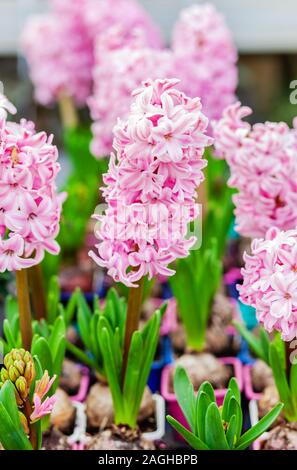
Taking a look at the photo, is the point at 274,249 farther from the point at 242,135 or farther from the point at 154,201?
the point at 242,135

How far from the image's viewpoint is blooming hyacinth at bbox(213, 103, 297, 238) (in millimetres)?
1185

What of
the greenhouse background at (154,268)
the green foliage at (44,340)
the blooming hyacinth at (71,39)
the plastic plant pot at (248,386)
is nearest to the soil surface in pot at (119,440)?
the greenhouse background at (154,268)

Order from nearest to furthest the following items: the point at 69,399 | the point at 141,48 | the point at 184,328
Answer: the point at 69,399, the point at 184,328, the point at 141,48

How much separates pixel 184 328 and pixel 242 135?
49 cm

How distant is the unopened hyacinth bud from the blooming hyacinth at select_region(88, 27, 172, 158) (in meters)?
0.79

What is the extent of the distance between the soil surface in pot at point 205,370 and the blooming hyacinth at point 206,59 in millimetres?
528

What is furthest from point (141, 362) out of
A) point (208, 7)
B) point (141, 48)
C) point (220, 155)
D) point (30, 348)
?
point (208, 7)

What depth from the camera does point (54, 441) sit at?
3.90 ft

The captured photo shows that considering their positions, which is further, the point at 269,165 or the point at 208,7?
the point at 208,7

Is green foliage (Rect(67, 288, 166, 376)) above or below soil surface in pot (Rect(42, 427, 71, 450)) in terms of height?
above

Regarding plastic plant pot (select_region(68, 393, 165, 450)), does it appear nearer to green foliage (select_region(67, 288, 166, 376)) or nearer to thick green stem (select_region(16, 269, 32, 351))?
green foliage (select_region(67, 288, 166, 376))

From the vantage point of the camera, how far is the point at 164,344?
1.55 meters

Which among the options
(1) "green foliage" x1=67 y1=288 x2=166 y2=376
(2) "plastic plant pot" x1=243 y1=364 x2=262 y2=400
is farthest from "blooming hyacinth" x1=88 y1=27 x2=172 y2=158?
(2) "plastic plant pot" x1=243 y1=364 x2=262 y2=400

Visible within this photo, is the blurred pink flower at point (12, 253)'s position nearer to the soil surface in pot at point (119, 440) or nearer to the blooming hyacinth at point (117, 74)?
the soil surface in pot at point (119, 440)
